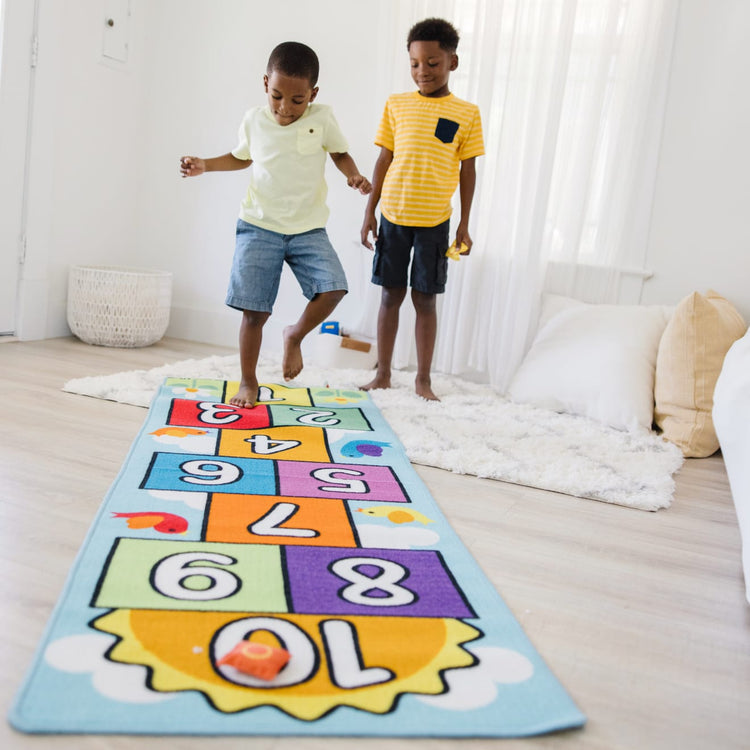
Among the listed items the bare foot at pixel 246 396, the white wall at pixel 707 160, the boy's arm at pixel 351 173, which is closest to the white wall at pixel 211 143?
the white wall at pixel 707 160

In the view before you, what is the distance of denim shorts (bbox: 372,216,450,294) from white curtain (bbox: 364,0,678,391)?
14.4 inches

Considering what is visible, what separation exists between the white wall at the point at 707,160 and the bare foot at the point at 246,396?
1.53 m

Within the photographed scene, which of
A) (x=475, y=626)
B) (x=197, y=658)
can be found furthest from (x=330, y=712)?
(x=475, y=626)

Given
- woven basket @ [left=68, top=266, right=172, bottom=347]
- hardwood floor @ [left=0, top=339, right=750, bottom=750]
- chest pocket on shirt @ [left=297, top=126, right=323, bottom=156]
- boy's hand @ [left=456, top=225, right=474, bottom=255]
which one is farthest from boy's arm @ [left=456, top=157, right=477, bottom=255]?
woven basket @ [left=68, top=266, right=172, bottom=347]

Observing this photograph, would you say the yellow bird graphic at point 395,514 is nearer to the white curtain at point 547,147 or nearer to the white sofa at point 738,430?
the white sofa at point 738,430

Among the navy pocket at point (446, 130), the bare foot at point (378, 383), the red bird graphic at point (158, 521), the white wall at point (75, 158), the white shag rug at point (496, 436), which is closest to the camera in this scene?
the red bird graphic at point (158, 521)

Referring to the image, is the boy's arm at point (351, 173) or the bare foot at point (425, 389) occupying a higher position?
the boy's arm at point (351, 173)

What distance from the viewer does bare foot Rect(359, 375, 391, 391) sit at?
8.45 ft

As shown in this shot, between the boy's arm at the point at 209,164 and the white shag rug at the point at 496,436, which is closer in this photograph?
the white shag rug at the point at 496,436

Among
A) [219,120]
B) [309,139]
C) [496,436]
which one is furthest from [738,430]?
[219,120]

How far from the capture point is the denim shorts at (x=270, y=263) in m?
2.13

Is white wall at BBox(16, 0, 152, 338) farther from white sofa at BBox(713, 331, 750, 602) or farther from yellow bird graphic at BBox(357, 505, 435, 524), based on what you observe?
white sofa at BBox(713, 331, 750, 602)

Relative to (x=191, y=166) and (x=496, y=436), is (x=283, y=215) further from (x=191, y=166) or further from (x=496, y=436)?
(x=496, y=436)

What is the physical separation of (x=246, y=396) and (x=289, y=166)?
64 centimetres
